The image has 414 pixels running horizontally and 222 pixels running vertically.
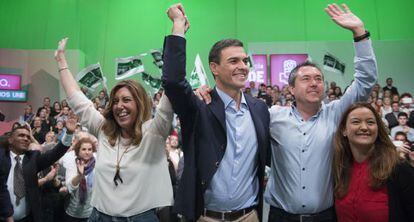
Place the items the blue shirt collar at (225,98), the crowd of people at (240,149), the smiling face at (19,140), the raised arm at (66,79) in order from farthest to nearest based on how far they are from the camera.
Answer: the smiling face at (19,140)
the raised arm at (66,79)
the blue shirt collar at (225,98)
the crowd of people at (240,149)

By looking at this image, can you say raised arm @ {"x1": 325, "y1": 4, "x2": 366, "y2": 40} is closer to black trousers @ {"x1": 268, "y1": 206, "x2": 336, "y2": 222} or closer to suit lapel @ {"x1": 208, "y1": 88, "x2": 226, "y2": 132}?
suit lapel @ {"x1": 208, "y1": 88, "x2": 226, "y2": 132}

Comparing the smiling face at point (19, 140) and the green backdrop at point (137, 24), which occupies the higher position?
the green backdrop at point (137, 24)

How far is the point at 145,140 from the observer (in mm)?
1924

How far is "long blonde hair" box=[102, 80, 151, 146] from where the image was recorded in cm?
197

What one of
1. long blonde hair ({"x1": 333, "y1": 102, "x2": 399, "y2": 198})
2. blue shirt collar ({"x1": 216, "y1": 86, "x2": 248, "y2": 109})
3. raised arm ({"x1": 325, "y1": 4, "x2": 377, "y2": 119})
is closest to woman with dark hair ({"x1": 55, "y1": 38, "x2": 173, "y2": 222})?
blue shirt collar ({"x1": 216, "y1": 86, "x2": 248, "y2": 109})

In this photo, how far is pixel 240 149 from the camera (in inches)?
72.4

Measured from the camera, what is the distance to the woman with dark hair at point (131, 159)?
72.5 inches

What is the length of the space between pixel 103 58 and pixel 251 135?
10607 millimetres

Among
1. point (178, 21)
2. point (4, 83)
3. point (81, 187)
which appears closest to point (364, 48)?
point (178, 21)

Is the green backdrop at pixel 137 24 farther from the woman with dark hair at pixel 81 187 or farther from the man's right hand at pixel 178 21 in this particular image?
the man's right hand at pixel 178 21

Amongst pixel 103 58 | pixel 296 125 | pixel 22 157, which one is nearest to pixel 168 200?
pixel 296 125

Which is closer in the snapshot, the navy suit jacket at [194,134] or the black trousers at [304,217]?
the navy suit jacket at [194,134]

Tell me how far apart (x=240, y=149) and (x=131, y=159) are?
20.9 inches

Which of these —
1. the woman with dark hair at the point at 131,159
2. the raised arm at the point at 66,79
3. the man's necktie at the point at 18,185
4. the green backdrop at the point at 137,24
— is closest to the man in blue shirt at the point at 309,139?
the woman with dark hair at the point at 131,159
